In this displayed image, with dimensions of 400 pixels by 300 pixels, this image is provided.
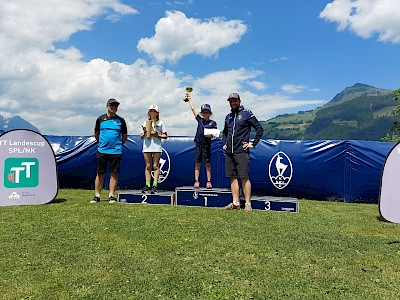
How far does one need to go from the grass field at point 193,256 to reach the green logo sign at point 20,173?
117 cm

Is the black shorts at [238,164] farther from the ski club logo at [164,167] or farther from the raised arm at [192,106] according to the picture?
the ski club logo at [164,167]

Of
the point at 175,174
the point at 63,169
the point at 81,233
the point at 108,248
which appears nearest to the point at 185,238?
the point at 108,248

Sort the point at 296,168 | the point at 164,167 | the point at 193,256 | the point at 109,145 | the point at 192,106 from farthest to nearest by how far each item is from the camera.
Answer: the point at 164,167 < the point at 296,168 < the point at 192,106 < the point at 109,145 < the point at 193,256

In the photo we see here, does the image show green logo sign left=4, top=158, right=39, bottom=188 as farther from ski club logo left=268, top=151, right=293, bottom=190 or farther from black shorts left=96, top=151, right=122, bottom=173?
ski club logo left=268, top=151, right=293, bottom=190

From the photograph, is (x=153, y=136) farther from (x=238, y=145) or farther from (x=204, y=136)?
(x=238, y=145)

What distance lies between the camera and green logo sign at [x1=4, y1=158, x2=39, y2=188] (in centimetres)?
705

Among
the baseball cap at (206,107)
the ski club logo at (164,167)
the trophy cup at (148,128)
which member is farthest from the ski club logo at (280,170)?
the trophy cup at (148,128)

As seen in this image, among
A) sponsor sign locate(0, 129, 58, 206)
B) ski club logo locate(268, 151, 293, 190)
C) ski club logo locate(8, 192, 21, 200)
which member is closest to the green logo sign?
sponsor sign locate(0, 129, 58, 206)

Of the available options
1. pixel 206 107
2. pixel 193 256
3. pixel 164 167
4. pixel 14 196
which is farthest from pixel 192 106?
pixel 193 256

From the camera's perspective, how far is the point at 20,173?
713 cm

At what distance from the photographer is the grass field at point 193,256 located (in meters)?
2.90

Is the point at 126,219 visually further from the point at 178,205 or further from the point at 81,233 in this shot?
the point at 178,205

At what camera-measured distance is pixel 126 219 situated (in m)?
5.55

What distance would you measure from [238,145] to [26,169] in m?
4.32
